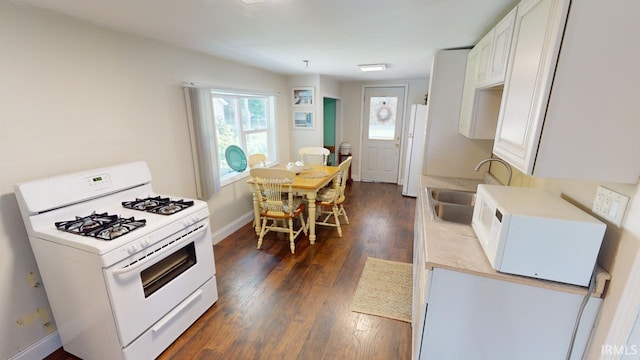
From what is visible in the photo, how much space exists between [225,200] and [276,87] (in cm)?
207

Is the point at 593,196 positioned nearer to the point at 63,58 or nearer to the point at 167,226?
the point at 167,226

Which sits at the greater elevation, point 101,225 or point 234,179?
point 101,225

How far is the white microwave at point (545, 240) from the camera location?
1.01 m

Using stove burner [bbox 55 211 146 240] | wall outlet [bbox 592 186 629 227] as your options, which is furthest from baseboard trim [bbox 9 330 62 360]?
wall outlet [bbox 592 186 629 227]

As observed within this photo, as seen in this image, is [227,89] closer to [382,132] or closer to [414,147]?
[414,147]

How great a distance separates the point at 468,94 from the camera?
223 centimetres

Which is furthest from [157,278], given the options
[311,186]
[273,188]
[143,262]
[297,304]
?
[311,186]

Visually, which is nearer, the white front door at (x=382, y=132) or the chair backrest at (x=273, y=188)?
the chair backrest at (x=273, y=188)

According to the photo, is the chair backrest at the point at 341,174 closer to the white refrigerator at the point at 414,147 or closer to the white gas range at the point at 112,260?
the white refrigerator at the point at 414,147

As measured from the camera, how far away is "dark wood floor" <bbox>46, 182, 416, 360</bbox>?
69.9 inches

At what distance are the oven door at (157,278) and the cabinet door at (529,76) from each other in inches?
76.6

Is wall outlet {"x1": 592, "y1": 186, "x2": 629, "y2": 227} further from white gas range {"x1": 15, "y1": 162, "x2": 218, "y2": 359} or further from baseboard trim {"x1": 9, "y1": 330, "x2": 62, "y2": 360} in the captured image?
baseboard trim {"x1": 9, "y1": 330, "x2": 62, "y2": 360}

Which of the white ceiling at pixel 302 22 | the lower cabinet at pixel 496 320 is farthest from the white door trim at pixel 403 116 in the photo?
the lower cabinet at pixel 496 320

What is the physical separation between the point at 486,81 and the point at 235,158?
267 centimetres
